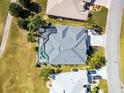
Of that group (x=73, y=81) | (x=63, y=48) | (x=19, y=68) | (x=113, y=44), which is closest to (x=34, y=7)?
(x=63, y=48)

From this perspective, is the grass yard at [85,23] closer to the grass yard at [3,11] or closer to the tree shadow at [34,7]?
the tree shadow at [34,7]

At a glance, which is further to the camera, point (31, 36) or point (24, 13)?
point (24, 13)

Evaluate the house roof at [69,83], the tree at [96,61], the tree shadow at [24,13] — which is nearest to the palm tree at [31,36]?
the tree shadow at [24,13]

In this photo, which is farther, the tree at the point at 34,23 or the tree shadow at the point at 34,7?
the tree shadow at the point at 34,7

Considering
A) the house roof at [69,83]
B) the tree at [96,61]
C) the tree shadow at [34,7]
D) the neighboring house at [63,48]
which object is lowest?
the house roof at [69,83]

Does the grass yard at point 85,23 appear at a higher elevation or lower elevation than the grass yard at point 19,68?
higher

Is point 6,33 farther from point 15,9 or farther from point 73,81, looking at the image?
point 73,81

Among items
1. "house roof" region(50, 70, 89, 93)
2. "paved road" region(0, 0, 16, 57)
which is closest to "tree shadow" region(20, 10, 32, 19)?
"paved road" region(0, 0, 16, 57)
